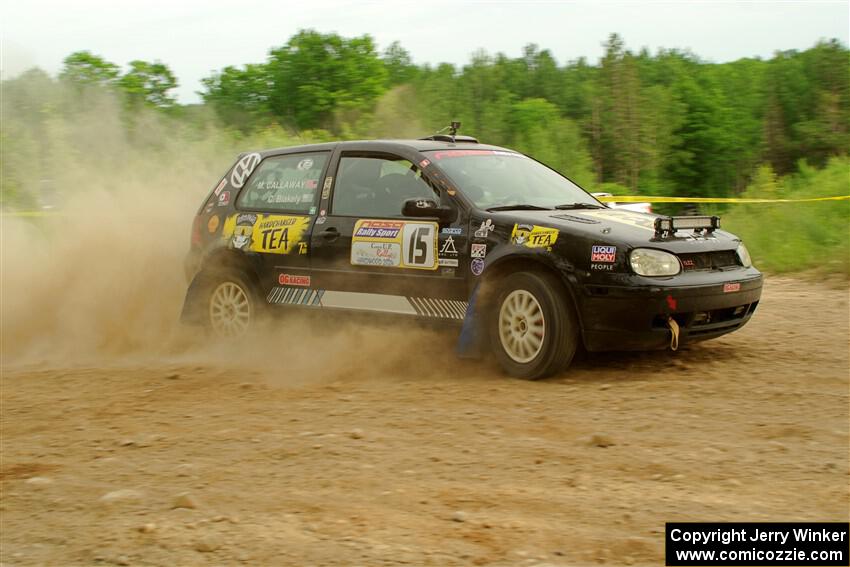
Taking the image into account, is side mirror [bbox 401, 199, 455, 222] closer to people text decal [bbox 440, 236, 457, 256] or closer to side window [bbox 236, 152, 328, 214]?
people text decal [bbox 440, 236, 457, 256]

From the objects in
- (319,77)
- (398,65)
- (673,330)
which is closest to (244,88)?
(319,77)

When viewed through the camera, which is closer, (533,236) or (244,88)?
(533,236)

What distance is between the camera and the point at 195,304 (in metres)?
8.22

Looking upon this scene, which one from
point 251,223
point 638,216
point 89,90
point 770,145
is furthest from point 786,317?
point 770,145

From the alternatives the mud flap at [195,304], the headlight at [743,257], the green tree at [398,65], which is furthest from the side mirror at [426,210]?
the green tree at [398,65]

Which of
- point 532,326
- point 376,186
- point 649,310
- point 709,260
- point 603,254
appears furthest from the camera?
point 376,186

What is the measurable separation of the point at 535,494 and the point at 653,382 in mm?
2239

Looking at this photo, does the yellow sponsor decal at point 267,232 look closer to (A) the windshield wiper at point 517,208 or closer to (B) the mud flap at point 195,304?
(B) the mud flap at point 195,304

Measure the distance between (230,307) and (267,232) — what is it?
767 millimetres

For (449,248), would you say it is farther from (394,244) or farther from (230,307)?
(230,307)

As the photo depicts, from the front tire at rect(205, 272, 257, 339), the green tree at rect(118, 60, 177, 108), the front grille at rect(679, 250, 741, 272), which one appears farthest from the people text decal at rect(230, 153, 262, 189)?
the green tree at rect(118, 60, 177, 108)

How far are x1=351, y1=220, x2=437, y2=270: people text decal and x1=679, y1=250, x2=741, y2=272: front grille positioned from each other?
176cm

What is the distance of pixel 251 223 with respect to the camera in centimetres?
798

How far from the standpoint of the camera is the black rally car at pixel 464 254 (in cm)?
614
